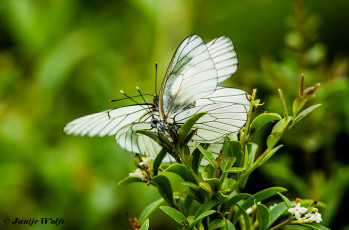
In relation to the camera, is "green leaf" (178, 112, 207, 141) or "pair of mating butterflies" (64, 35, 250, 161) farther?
"pair of mating butterflies" (64, 35, 250, 161)

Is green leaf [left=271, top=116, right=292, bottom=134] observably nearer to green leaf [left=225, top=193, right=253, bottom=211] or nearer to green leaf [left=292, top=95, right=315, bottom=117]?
green leaf [left=292, top=95, right=315, bottom=117]

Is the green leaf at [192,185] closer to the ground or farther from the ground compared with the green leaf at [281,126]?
closer to the ground

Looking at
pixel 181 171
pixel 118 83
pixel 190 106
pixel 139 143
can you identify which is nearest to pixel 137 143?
pixel 139 143

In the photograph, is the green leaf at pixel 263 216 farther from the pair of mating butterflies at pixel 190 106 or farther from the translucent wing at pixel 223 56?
the translucent wing at pixel 223 56

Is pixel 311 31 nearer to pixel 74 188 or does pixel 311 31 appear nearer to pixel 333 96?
pixel 333 96

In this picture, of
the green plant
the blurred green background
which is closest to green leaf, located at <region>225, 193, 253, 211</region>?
the green plant

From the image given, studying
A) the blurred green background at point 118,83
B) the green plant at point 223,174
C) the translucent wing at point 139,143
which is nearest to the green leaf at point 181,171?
the green plant at point 223,174

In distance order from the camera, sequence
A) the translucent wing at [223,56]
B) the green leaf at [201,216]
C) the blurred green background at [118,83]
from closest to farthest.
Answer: the green leaf at [201,216], the translucent wing at [223,56], the blurred green background at [118,83]
